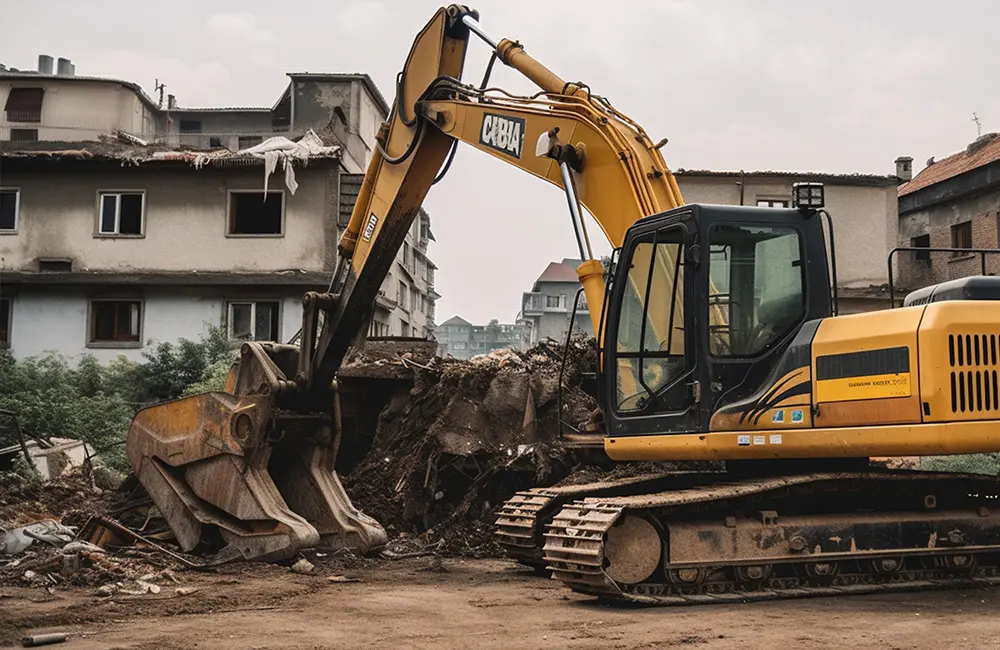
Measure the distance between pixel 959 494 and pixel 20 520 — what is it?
8.85m

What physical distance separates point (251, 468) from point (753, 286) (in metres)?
4.58

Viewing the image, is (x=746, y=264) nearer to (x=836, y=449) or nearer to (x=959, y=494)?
(x=836, y=449)

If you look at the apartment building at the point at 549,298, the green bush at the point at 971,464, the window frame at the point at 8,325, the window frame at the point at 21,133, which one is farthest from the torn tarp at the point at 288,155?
the apartment building at the point at 549,298

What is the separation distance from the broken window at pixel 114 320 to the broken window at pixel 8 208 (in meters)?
2.67

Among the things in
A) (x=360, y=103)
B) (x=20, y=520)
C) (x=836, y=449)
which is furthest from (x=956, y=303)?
(x=360, y=103)

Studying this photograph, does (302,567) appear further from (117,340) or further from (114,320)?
(114,320)

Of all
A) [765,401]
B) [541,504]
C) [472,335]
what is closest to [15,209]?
[541,504]

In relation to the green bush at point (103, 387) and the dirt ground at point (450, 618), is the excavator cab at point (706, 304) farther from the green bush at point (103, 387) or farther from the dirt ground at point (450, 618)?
the green bush at point (103, 387)

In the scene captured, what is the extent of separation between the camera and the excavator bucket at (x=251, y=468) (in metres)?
9.67

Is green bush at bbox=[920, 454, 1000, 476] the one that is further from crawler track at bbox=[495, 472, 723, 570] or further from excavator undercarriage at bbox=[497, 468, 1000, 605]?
crawler track at bbox=[495, 472, 723, 570]

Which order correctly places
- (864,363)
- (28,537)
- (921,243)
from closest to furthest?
(864,363) < (28,537) < (921,243)

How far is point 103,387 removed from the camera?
2283cm

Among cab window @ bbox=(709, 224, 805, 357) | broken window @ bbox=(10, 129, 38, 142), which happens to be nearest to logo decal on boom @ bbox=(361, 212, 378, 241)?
cab window @ bbox=(709, 224, 805, 357)

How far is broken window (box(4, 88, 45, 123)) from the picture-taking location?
39344 millimetres
